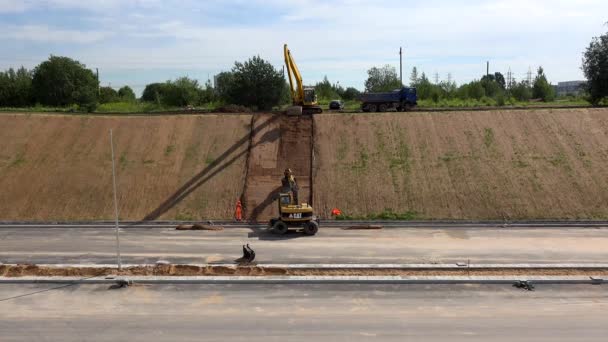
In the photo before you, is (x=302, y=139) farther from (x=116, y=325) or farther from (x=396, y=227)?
(x=116, y=325)

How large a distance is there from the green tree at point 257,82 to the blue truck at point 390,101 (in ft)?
27.0

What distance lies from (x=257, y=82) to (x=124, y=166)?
16154 millimetres

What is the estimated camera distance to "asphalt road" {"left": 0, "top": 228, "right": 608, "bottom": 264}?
18234 millimetres

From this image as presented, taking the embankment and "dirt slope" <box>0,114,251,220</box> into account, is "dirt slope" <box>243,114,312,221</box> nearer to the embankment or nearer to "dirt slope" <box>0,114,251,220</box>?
the embankment

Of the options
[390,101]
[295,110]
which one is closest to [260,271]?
[295,110]

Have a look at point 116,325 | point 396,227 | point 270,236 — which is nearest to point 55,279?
point 116,325

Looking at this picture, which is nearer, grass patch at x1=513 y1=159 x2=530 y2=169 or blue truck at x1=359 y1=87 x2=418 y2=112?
grass patch at x1=513 y1=159 x2=530 y2=169

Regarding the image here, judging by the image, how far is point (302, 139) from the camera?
29859 millimetres

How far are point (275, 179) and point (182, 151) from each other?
610 centimetres

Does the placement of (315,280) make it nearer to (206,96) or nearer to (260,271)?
(260,271)

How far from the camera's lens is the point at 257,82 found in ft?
135

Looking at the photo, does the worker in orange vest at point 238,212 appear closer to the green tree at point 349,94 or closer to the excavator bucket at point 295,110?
the excavator bucket at point 295,110

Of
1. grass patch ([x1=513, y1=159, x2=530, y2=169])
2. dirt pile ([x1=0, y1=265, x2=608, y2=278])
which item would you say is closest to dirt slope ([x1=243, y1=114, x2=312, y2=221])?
dirt pile ([x1=0, y1=265, x2=608, y2=278])

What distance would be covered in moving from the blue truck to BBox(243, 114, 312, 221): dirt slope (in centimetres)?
630
